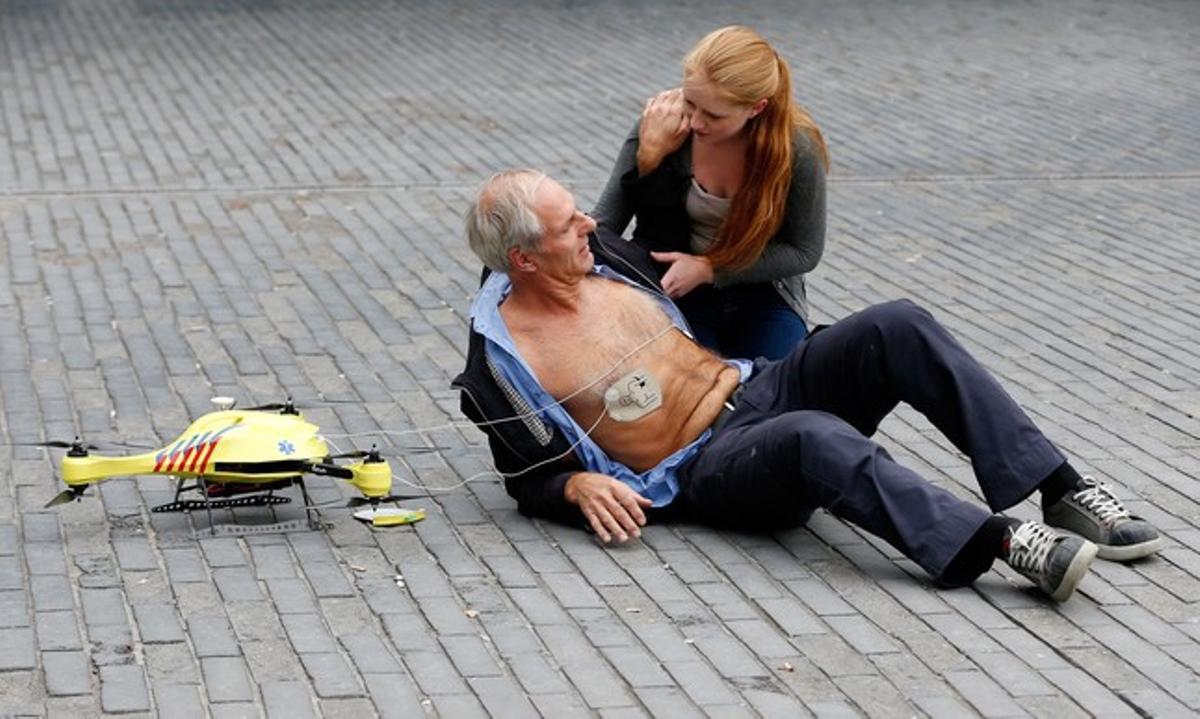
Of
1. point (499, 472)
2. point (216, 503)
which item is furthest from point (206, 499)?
point (499, 472)

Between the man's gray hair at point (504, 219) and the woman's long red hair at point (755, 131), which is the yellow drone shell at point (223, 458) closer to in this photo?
the man's gray hair at point (504, 219)

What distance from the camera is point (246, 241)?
9.84 meters

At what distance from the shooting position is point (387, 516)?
6016mm

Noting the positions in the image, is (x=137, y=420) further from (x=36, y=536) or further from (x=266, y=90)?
(x=266, y=90)

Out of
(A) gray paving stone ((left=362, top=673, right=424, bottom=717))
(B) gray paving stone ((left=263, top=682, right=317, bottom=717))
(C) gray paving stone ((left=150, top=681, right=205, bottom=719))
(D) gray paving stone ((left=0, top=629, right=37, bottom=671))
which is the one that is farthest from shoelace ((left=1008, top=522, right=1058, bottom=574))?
(D) gray paving stone ((left=0, top=629, right=37, bottom=671))

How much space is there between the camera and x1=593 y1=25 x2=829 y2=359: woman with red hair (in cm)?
616

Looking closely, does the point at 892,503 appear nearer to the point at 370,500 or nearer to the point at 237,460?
the point at 370,500

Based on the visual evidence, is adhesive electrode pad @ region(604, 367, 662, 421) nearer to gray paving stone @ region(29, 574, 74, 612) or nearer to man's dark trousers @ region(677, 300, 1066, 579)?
man's dark trousers @ region(677, 300, 1066, 579)

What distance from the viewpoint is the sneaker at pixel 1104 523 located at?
5746 millimetres

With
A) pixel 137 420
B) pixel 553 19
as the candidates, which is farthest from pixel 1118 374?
pixel 553 19

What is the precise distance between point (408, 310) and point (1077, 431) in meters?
2.83

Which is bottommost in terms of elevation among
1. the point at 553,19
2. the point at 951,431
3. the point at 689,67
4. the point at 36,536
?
the point at 553,19

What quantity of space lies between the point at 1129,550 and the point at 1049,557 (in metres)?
0.48

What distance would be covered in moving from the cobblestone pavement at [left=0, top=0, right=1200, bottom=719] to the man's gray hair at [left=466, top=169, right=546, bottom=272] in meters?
0.78
